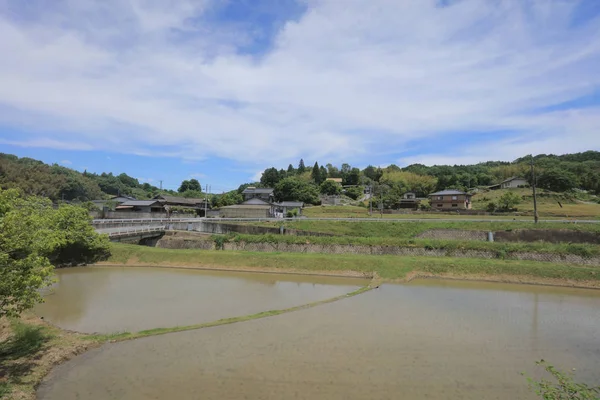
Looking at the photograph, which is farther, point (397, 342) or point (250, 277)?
point (250, 277)

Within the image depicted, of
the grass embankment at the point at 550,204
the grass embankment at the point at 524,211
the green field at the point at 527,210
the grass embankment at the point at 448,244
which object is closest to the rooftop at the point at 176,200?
the green field at the point at 527,210

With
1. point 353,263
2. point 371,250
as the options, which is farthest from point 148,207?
point 353,263

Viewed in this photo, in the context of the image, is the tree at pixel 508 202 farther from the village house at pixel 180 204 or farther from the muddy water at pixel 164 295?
the village house at pixel 180 204

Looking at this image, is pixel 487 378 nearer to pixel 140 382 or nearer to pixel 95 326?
pixel 140 382

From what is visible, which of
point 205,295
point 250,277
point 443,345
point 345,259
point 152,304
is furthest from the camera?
point 345,259

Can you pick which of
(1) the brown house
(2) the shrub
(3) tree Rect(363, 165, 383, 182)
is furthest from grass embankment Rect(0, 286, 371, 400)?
(3) tree Rect(363, 165, 383, 182)

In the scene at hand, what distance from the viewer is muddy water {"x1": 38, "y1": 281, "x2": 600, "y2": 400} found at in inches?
311

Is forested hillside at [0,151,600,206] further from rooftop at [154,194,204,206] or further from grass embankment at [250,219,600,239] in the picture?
grass embankment at [250,219,600,239]

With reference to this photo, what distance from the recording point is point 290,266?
23.4m

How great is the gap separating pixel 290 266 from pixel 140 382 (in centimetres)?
1556

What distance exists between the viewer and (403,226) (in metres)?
34.2

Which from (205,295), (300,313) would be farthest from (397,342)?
(205,295)

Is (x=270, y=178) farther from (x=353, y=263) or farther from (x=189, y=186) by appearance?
(x=353, y=263)

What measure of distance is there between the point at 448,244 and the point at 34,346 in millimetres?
24346
